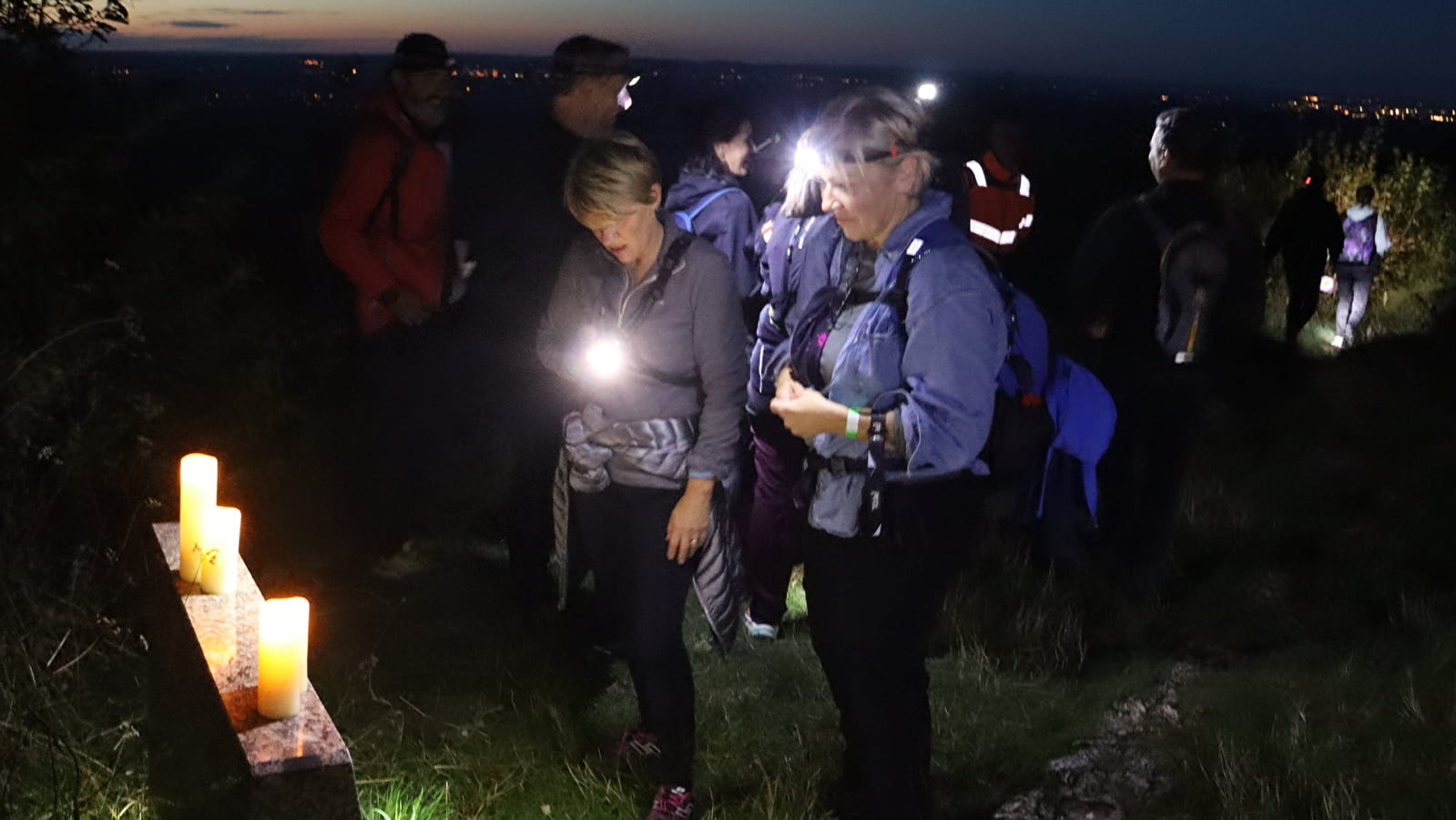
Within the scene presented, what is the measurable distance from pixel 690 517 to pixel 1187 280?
233cm

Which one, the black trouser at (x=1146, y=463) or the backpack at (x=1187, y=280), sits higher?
the backpack at (x=1187, y=280)

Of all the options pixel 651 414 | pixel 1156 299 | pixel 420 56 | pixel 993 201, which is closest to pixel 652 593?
pixel 651 414

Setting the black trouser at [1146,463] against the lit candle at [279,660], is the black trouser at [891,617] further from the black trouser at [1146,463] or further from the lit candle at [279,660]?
the black trouser at [1146,463]

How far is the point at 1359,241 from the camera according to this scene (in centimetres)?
1086

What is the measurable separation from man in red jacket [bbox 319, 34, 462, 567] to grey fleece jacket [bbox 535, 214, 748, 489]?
4.70 feet

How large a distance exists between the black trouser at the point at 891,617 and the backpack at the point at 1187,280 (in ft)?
6.86

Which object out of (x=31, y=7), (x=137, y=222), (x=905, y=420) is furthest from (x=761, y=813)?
(x=31, y=7)

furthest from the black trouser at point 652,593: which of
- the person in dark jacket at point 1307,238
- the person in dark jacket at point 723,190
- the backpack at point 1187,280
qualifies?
the person in dark jacket at point 1307,238

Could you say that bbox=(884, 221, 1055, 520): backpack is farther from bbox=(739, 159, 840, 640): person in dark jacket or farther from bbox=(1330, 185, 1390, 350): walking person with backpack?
bbox=(1330, 185, 1390, 350): walking person with backpack

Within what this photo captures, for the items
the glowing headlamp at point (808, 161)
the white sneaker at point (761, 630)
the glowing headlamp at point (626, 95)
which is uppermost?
the glowing headlamp at point (626, 95)

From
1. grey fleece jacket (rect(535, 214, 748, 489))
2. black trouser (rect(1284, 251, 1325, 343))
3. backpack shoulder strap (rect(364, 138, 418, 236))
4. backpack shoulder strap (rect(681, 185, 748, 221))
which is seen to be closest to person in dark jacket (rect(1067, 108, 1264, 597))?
backpack shoulder strap (rect(681, 185, 748, 221))

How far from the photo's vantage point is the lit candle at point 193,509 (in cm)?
331

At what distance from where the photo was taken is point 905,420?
2.76 metres

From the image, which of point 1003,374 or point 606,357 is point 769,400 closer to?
point 606,357
